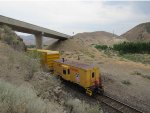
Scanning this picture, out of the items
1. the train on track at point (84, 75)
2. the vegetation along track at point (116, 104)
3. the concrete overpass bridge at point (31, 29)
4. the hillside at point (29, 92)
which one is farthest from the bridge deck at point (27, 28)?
the vegetation along track at point (116, 104)

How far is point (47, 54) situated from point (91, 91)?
341 inches

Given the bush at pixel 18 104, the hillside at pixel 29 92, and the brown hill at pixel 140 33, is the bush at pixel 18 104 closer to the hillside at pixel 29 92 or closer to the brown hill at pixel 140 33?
the hillside at pixel 29 92

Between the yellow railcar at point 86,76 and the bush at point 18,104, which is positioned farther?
the yellow railcar at point 86,76

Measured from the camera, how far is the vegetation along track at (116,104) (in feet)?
55.6

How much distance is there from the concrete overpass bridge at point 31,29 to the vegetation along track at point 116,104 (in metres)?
22.0

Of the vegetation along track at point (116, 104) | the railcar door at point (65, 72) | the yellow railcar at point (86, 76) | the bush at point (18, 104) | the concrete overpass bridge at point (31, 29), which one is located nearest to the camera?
the bush at point (18, 104)

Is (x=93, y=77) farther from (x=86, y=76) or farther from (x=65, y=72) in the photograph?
(x=65, y=72)

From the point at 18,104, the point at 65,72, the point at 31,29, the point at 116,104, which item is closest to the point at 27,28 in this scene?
the point at 31,29

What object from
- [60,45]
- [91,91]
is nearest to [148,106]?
[91,91]

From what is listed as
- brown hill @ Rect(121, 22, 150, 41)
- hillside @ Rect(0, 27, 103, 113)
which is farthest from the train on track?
brown hill @ Rect(121, 22, 150, 41)

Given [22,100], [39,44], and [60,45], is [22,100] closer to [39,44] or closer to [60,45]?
[39,44]

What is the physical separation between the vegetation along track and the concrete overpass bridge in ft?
72.2

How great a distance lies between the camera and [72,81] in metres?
22.0

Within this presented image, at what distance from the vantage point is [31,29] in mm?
44719
